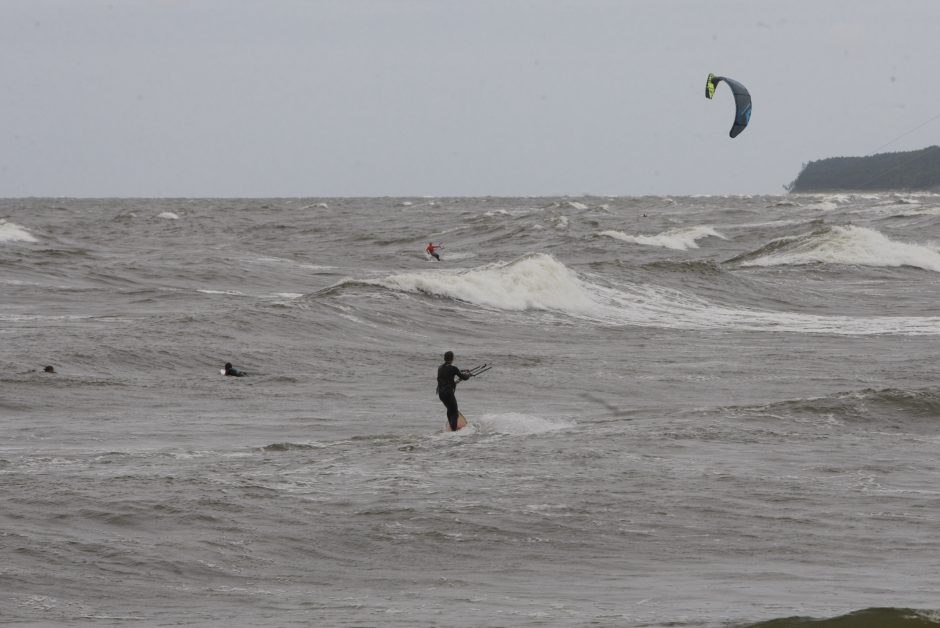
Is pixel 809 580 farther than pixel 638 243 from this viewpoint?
No

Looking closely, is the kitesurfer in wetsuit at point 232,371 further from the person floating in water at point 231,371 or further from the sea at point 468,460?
the sea at point 468,460

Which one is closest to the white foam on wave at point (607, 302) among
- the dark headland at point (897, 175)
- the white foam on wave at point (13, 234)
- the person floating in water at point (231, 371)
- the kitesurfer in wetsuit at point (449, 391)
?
the person floating in water at point (231, 371)

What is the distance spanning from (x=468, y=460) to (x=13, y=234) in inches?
1857

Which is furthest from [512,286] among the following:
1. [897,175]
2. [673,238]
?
[897,175]

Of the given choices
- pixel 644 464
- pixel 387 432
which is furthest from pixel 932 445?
pixel 387 432

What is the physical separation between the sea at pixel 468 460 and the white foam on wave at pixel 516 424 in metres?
0.07

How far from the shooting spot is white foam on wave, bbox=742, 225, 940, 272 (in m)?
40.3

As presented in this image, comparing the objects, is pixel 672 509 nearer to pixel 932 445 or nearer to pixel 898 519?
pixel 898 519

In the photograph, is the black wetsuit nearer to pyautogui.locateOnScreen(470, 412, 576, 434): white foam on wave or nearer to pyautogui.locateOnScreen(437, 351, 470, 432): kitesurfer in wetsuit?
pyautogui.locateOnScreen(437, 351, 470, 432): kitesurfer in wetsuit

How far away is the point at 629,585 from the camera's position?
332 inches

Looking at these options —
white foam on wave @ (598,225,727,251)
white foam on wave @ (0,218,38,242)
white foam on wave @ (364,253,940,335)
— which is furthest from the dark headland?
white foam on wave @ (364,253,940,335)

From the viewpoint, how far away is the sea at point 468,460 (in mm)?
8227

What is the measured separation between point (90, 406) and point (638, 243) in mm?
39281

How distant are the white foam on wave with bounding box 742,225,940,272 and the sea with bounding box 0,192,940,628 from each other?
1075 centimetres
